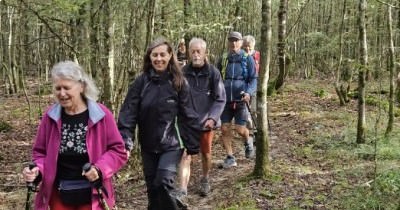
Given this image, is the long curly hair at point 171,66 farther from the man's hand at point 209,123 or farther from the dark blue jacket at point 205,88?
the dark blue jacket at point 205,88

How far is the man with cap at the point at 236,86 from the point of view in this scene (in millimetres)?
8648

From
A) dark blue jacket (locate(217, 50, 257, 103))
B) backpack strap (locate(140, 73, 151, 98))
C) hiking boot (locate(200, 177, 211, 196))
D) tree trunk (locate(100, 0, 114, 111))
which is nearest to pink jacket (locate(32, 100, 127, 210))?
backpack strap (locate(140, 73, 151, 98))

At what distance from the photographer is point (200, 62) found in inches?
269

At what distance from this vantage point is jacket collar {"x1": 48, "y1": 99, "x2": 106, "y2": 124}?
150 inches

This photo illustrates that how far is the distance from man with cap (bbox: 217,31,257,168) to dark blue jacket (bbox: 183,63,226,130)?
70.2 inches

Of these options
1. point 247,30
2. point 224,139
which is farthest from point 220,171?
point 247,30

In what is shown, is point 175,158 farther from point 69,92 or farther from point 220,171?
point 220,171

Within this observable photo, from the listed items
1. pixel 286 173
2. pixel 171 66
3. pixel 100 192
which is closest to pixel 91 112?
pixel 100 192

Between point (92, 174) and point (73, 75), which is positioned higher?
point (73, 75)

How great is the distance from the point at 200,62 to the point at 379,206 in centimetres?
299

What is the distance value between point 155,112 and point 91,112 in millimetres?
1488

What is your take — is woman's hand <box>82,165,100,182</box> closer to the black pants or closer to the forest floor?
the black pants

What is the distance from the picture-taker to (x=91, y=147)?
3.79 meters

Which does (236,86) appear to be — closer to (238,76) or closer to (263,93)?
(238,76)
